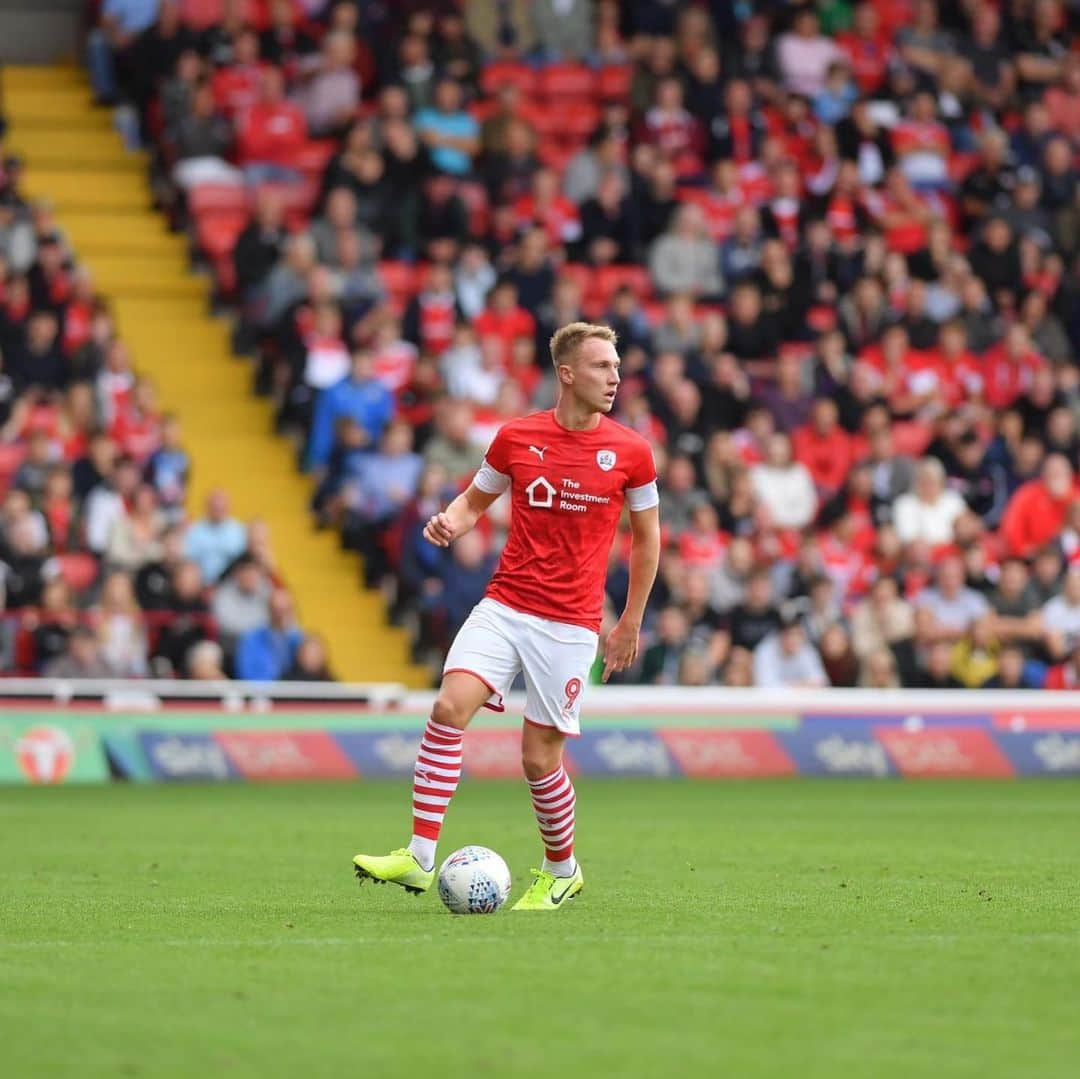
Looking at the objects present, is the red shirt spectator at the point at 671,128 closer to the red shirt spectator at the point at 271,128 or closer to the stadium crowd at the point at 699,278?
the stadium crowd at the point at 699,278

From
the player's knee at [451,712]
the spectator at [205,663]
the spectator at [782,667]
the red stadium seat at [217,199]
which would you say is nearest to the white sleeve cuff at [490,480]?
the player's knee at [451,712]

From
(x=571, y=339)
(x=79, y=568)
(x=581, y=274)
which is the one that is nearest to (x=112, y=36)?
(x=581, y=274)

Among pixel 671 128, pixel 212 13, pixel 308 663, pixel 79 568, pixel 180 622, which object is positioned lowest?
pixel 308 663

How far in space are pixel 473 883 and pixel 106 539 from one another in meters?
11.6

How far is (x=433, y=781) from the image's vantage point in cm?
996

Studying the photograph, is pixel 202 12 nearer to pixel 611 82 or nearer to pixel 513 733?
pixel 611 82

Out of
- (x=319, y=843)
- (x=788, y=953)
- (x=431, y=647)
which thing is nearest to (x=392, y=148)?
(x=431, y=647)

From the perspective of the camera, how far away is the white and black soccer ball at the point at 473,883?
31.5ft

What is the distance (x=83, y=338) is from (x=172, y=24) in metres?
4.98

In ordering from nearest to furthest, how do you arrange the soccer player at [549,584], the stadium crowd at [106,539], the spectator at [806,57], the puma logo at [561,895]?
the soccer player at [549,584] → the puma logo at [561,895] → the stadium crowd at [106,539] → the spectator at [806,57]

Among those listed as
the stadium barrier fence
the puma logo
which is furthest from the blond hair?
the stadium barrier fence

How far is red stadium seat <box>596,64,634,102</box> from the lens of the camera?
89.9ft

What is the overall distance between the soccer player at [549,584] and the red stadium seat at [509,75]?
17.6 m

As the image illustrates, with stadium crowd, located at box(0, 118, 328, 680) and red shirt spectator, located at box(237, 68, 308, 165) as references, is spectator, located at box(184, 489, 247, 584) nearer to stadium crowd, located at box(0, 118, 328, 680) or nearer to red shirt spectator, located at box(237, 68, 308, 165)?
stadium crowd, located at box(0, 118, 328, 680)
